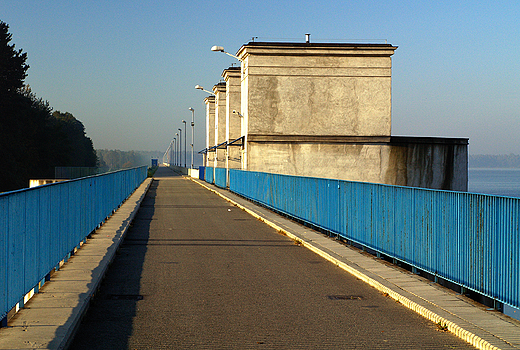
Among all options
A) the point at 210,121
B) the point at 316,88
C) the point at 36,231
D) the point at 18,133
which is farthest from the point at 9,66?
the point at 36,231

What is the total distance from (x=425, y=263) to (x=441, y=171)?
34.2 metres

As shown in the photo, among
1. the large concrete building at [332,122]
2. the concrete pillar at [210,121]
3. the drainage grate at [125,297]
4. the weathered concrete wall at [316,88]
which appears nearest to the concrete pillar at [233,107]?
the large concrete building at [332,122]

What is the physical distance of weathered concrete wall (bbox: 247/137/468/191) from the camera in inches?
1671

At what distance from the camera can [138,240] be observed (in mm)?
→ 15867

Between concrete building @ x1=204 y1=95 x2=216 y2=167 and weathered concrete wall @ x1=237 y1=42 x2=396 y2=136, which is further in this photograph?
concrete building @ x1=204 y1=95 x2=216 y2=167

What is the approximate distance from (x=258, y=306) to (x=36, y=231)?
3505mm

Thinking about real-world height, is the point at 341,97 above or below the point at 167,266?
above

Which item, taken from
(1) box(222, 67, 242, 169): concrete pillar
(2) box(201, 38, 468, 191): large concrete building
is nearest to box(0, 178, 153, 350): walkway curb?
(2) box(201, 38, 468, 191): large concrete building

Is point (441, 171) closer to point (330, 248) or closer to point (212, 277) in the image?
point (330, 248)

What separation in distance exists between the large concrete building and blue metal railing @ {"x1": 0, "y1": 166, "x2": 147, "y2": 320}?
2918 centimetres

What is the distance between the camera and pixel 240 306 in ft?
27.5

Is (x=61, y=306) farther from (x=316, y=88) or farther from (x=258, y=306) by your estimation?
(x=316, y=88)

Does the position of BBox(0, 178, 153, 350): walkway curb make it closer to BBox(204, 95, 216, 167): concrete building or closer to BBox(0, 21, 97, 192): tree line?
BBox(0, 21, 97, 192): tree line

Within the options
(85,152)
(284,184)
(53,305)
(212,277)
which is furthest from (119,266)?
(85,152)
